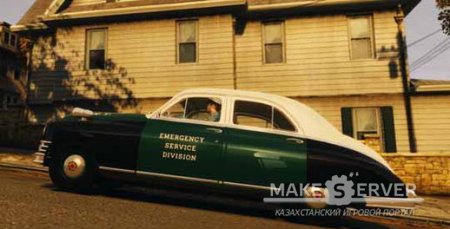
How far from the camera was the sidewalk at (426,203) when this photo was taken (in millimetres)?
7598

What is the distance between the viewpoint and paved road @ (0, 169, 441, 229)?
4.50 m

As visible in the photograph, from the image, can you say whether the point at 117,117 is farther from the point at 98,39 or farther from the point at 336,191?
the point at 98,39

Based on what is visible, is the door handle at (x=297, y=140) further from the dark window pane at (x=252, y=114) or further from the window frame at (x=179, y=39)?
the window frame at (x=179, y=39)

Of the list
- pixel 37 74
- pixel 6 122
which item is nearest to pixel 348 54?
pixel 37 74

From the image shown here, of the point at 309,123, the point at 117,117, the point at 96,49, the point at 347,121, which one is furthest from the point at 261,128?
the point at 96,49

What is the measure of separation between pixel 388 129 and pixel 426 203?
185 inches

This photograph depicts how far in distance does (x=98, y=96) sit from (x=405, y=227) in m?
12.3

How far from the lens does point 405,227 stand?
22.4 ft

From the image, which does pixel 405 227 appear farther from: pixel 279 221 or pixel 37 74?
pixel 37 74

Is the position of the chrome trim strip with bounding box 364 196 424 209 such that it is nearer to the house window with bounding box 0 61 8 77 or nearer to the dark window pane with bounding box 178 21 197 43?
the dark window pane with bounding box 178 21 197 43

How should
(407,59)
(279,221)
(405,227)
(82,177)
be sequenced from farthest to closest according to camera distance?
(407,59)
(405,227)
(82,177)
(279,221)

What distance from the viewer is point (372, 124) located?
14078 millimetres

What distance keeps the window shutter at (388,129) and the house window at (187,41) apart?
24.0 feet

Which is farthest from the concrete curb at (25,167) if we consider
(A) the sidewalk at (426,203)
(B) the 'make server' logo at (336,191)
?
(B) the 'make server' logo at (336,191)
